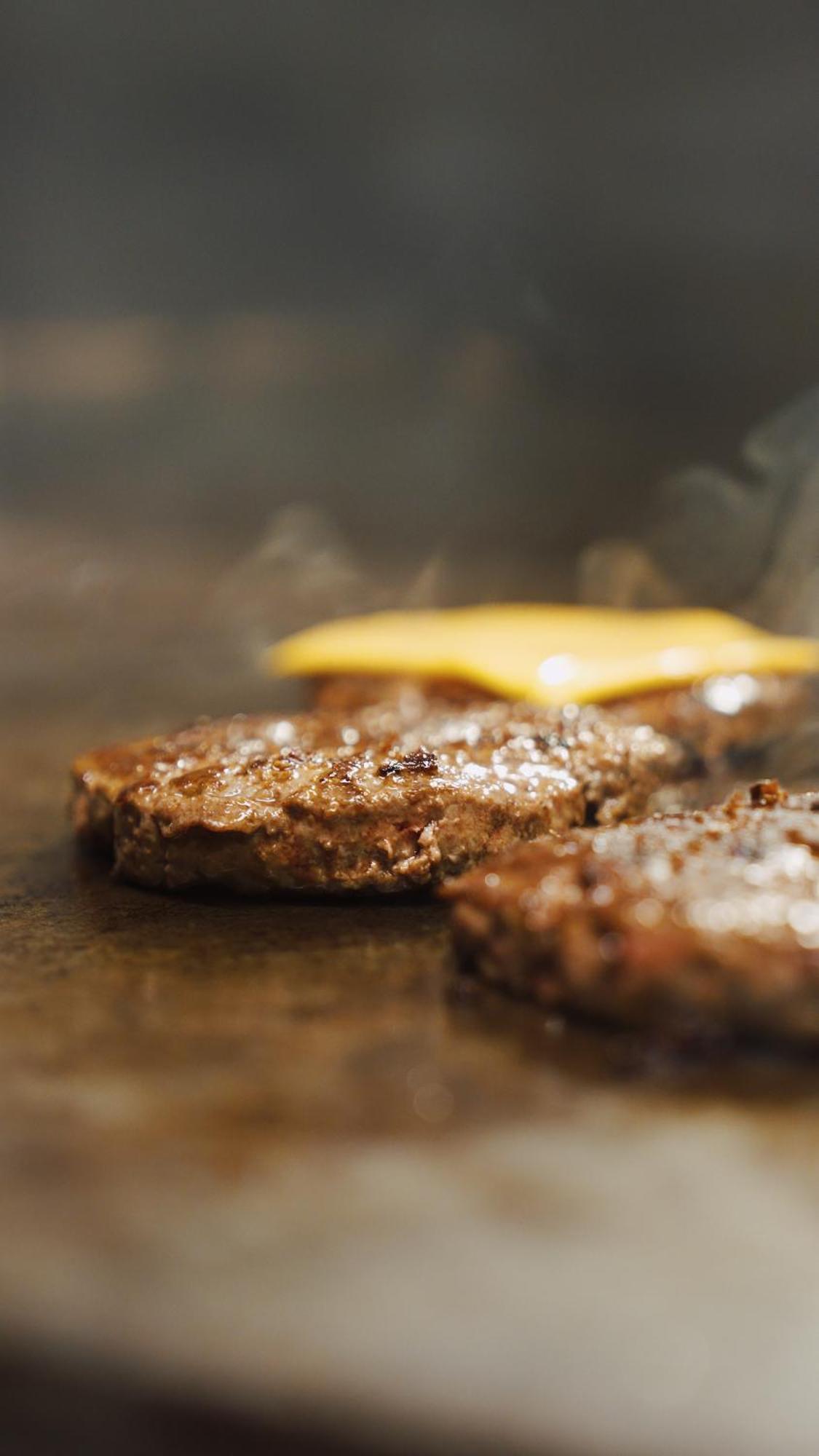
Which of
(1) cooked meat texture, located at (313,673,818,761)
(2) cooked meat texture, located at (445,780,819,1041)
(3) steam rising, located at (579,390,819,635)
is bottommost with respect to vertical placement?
(2) cooked meat texture, located at (445,780,819,1041)

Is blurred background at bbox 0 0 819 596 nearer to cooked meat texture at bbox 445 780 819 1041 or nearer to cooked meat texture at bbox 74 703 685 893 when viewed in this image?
cooked meat texture at bbox 74 703 685 893

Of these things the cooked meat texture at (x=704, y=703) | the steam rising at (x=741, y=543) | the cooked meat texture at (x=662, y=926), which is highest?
the steam rising at (x=741, y=543)

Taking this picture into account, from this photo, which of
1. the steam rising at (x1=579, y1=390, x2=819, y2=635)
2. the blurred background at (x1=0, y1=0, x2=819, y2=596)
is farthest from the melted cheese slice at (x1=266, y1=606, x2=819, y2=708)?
the blurred background at (x1=0, y1=0, x2=819, y2=596)

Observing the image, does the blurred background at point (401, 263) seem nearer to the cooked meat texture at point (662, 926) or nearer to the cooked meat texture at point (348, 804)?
A: the cooked meat texture at point (348, 804)

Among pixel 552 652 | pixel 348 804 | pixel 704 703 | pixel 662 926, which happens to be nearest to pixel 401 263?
pixel 552 652

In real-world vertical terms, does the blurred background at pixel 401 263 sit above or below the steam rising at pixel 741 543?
above

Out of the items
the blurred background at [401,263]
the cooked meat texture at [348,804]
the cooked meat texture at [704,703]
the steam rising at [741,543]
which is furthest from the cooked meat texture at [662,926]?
the blurred background at [401,263]
